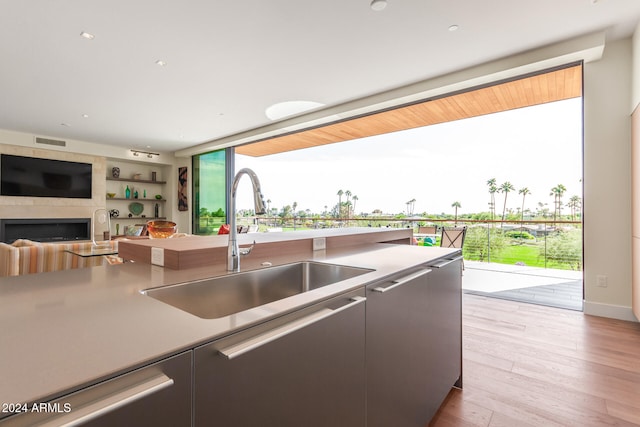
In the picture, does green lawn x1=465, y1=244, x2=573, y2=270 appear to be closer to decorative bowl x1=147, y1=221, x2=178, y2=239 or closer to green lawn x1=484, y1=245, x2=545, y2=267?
green lawn x1=484, y1=245, x2=545, y2=267

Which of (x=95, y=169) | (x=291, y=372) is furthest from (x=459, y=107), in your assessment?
(x=95, y=169)

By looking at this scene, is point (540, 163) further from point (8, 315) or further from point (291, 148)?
point (8, 315)

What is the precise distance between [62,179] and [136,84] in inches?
161

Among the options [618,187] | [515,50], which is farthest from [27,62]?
[618,187]

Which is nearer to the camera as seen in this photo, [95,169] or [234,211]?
[234,211]

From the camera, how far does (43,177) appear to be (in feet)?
20.7

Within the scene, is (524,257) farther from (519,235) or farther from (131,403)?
(131,403)

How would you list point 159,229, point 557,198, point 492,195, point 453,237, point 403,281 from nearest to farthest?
point 403,281 < point 159,229 < point 557,198 < point 453,237 < point 492,195

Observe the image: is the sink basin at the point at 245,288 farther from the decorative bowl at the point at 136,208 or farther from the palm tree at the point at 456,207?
the decorative bowl at the point at 136,208

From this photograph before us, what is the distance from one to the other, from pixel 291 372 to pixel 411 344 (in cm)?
71

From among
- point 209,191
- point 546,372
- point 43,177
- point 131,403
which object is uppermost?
point 43,177

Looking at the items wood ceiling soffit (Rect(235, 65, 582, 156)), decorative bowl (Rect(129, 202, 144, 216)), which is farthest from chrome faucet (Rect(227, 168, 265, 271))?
decorative bowl (Rect(129, 202, 144, 216))

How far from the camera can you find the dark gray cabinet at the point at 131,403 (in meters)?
0.40

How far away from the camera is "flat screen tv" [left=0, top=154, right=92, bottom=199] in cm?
594
